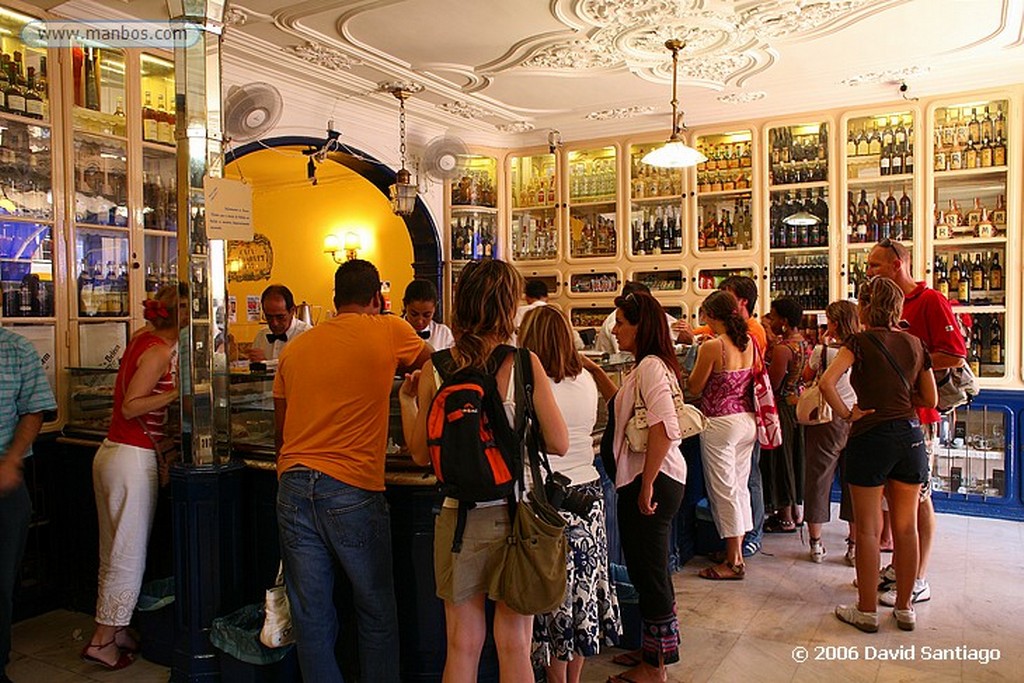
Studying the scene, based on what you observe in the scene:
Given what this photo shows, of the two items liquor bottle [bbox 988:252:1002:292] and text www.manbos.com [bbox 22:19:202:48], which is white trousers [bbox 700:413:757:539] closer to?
liquor bottle [bbox 988:252:1002:292]

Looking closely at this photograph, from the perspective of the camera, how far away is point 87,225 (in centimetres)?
430

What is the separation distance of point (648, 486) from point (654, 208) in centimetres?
479

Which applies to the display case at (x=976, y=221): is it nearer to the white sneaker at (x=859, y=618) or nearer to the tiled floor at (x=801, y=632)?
the tiled floor at (x=801, y=632)

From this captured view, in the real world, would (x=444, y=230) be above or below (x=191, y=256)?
above

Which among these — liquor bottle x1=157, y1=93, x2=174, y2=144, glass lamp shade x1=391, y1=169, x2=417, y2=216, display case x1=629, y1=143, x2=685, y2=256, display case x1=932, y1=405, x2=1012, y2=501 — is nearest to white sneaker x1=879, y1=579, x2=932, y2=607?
display case x1=932, y1=405, x2=1012, y2=501

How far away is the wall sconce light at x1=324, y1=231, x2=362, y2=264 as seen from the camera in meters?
9.32

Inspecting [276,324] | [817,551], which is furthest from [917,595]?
[276,324]

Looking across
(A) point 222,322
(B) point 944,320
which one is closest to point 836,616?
(B) point 944,320

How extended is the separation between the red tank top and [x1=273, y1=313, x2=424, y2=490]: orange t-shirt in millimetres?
915

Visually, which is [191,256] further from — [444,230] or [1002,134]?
[1002,134]

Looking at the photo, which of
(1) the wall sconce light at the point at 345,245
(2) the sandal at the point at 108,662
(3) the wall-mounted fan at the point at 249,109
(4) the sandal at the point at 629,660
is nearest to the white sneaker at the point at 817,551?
(4) the sandal at the point at 629,660

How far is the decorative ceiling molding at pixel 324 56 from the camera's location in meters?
5.21

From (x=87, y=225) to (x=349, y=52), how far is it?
6.81ft

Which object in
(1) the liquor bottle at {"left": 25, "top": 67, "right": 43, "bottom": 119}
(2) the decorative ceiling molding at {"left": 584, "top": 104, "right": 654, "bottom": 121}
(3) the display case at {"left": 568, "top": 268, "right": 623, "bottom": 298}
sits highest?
(2) the decorative ceiling molding at {"left": 584, "top": 104, "right": 654, "bottom": 121}
